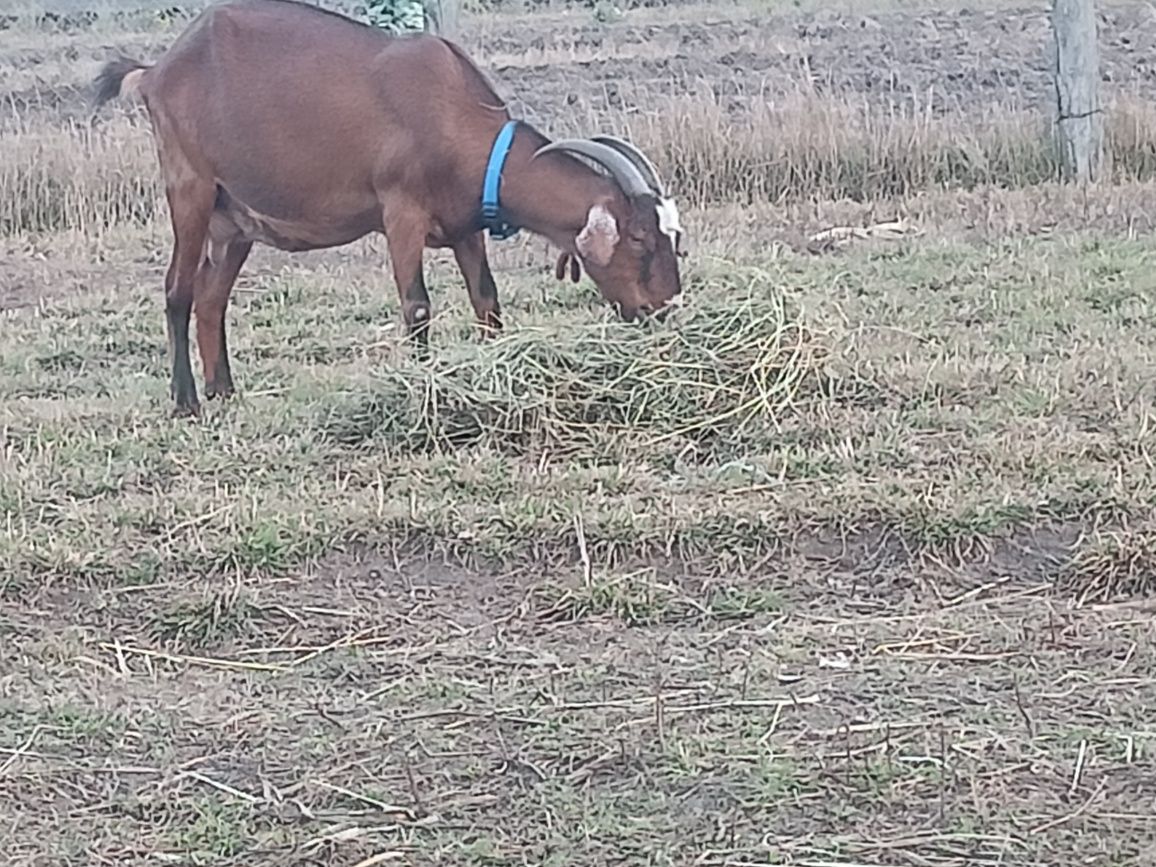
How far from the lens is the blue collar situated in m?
7.48

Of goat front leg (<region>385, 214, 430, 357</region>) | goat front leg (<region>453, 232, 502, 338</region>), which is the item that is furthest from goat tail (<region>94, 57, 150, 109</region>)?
goat front leg (<region>453, 232, 502, 338</region>)

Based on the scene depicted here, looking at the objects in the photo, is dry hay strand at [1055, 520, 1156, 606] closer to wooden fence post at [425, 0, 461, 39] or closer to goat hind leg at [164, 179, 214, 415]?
goat hind leg at [164, 179, 214, 415]

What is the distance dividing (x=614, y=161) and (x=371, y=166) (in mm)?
884

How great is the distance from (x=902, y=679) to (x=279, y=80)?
3905 millimetres

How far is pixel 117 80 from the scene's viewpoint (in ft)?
26.5

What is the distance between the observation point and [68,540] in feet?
18.9

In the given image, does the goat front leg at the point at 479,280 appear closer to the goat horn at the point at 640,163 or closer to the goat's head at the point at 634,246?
the goat's head at the point at 634,246

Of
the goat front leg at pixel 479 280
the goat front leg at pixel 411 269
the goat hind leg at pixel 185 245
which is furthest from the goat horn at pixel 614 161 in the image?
the goat hind leg at pixel 185 245

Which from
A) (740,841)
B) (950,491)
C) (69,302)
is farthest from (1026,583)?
(69,302)

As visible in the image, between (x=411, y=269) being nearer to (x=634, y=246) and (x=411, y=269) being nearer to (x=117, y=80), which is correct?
(x=634, y=246)

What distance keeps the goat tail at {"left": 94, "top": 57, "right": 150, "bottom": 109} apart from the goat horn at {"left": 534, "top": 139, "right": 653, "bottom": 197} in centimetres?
165

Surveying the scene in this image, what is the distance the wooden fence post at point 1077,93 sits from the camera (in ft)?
37.1

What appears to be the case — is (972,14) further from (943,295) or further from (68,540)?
(68,540)

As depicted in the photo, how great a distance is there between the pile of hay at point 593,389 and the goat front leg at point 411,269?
0.43 metres
